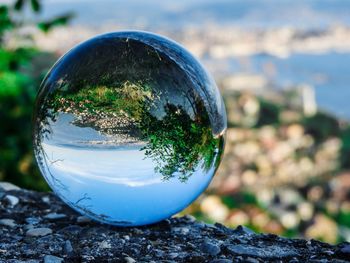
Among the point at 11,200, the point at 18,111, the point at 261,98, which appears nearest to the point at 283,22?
the point at 261,98

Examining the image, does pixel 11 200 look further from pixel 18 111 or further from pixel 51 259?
pixel 18 111

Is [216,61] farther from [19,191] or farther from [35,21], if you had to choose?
[19,191]

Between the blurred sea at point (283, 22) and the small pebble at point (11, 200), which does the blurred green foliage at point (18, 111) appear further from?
the blurred sea at point (283, 22)

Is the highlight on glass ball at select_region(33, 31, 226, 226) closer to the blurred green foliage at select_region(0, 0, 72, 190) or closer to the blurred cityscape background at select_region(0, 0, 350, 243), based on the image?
the blurred cityscape background at select_region(0, 0, 350, 243)

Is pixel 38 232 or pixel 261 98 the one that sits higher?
pixel 261 98

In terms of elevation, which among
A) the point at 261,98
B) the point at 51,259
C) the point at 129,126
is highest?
the point at 261,98

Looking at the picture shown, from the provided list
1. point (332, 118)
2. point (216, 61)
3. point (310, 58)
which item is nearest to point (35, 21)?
point (332, 118)

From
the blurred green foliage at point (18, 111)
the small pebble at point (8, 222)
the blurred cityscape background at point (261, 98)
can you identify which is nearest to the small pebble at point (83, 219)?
the small pebble at point (8, 222)
